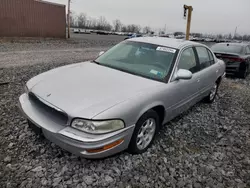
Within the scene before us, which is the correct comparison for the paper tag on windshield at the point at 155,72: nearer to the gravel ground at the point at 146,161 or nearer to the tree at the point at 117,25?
the gravel ground at the point at 146,161

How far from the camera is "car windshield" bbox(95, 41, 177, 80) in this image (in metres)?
2.98

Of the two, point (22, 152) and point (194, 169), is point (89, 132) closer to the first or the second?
point (22, 152)

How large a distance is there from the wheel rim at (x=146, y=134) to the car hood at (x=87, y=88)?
0.50 m

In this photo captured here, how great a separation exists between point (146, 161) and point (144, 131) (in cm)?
39

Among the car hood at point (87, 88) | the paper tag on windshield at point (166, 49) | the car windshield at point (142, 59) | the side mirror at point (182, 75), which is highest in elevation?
the paper tag on windshield at point (166, 49)

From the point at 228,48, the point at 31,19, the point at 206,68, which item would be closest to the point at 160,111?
the point at 206,68

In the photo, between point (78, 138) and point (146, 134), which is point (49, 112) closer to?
point (78, 138)

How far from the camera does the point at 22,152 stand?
8.40 feet

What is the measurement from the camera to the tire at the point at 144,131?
2445 mm

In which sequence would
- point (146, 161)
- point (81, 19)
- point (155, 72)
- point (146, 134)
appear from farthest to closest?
point (81, 19) < point (155, 72) < point (146, 134) < point (146, 161)

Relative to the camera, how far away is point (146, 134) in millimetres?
2732

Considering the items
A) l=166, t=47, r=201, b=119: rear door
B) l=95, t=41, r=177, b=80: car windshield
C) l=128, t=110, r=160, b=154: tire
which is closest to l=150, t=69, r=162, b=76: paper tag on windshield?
l=95, t=41, r=177, b=80: car windshield

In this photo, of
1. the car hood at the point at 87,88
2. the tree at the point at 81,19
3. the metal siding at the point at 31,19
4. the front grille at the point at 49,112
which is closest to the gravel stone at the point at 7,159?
the front grille at the point at 49,112

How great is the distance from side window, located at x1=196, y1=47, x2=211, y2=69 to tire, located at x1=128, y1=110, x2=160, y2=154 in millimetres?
1847
